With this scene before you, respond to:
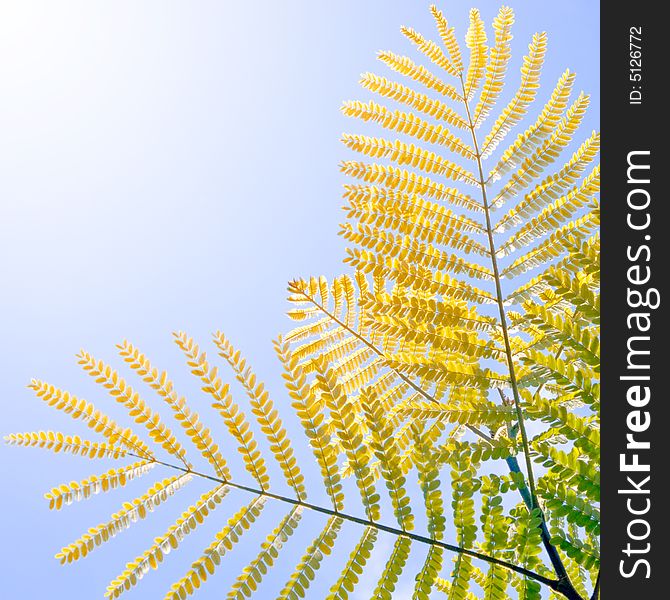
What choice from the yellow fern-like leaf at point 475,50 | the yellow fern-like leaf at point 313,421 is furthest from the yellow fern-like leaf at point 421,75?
the yellow fern-like leaf at point 313,421

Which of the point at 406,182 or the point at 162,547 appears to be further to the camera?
the point at 406,182

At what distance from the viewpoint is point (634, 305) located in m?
2.06

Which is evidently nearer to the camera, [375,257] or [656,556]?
[656,556]

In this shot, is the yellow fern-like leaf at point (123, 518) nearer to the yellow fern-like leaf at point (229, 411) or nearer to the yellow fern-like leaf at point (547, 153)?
the yellow fern-like leaf at point (229, 411)

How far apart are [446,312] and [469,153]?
0.89 m

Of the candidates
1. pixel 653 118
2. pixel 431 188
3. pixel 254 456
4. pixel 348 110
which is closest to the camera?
pixel 254 456

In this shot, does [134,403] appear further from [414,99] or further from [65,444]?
[414,99]

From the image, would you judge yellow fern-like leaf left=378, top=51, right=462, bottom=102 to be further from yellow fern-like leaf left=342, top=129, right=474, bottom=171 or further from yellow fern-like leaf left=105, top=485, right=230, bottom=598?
yellow fern-like leaf left=105, top=485, right=230, bottom=598

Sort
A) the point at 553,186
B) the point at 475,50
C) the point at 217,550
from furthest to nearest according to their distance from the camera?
the point at 475,50 → the point at 553,186 → the point at 217,550

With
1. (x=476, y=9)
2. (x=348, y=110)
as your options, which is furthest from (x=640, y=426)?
(x=476, y=9)

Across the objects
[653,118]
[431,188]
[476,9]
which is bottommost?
[431,188]

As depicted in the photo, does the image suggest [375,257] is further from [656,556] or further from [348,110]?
[656,556]

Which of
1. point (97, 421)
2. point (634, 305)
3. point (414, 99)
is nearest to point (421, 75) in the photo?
point (414, 99)

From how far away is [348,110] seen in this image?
2.82 meters
